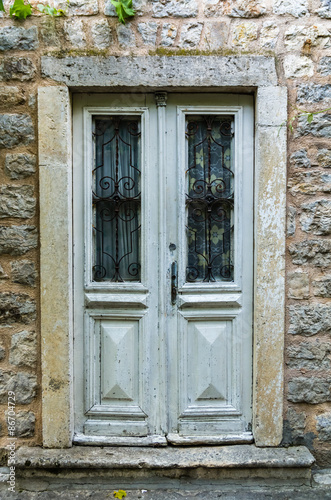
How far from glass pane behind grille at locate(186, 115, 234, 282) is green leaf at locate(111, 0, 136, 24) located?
0.76 m

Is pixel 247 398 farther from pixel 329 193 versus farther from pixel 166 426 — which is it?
pixel 329 193

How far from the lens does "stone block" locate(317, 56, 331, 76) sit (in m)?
2.85

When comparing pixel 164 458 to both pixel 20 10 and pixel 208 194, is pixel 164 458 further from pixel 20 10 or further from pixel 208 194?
pixel 20 10

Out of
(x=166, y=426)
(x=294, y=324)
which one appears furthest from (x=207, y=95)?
(x=166, y=426)

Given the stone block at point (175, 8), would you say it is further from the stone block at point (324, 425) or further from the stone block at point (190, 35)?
the stone block at point (324, 425)

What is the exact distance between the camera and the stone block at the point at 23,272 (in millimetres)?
2904

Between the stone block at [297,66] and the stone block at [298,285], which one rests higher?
the stone block at [297,66]

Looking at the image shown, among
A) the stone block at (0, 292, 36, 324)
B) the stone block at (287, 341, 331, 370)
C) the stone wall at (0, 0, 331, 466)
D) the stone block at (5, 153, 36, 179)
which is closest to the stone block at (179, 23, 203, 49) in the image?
the stone wall at (0, 0, 331, 466)

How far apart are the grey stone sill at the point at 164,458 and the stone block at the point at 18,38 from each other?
272cm

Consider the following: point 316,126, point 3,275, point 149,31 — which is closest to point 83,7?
point 149,31

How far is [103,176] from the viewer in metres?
3.04

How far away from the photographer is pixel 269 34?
2.85 metres

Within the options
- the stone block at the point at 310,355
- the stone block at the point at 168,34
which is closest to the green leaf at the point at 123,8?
the stone block at the point at 168,34

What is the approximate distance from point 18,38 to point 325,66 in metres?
2.05
